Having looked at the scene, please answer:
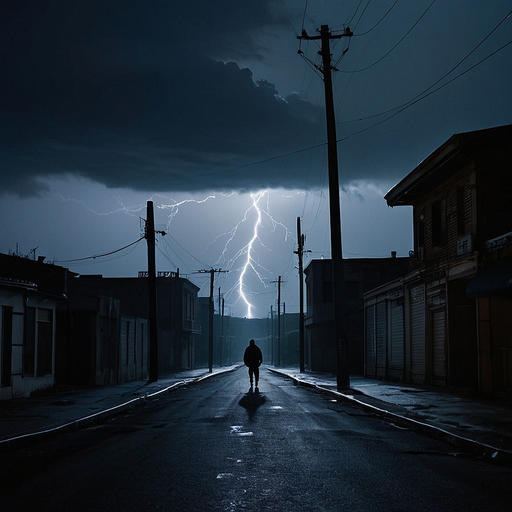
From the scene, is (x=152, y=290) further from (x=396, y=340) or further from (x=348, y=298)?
(x=348, y=298)

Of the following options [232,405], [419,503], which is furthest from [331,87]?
[419,503]

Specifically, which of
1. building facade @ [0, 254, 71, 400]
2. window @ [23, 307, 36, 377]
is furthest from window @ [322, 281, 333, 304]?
window @ [23, 307, 36, 377]

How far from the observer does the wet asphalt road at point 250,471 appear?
21.0ft

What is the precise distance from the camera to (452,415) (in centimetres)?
1462

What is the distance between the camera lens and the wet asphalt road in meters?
6.40

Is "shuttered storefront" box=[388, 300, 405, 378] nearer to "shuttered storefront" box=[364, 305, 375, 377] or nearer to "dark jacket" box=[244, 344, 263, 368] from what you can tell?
"shuttered storefront" box=[364, 305, 375, 377]

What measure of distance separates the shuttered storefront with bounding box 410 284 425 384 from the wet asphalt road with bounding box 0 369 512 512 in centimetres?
1467

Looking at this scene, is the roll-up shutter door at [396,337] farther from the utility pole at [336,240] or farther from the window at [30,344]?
the window at [30,344]

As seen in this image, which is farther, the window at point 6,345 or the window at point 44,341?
the window at point 44,341

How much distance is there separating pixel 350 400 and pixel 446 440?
9.29m

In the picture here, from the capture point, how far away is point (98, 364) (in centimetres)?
2958

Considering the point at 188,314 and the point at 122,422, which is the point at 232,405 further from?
the point at 188,314

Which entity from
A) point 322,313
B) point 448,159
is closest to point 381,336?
point 448,159

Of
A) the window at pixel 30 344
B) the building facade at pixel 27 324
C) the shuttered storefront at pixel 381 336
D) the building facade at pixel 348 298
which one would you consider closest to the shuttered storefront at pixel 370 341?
the shuttered storefront at pixel 381 336
